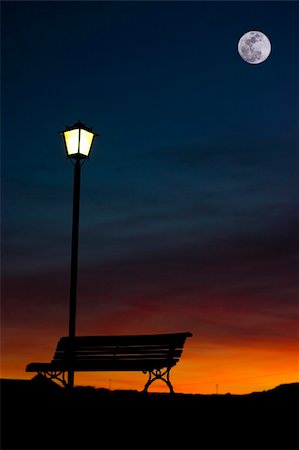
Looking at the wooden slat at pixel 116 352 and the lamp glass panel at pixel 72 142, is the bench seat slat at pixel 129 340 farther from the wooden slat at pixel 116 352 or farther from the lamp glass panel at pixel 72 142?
the lamp glass panel at pixel 72 142

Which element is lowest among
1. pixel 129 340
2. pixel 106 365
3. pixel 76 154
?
pixel 106 365

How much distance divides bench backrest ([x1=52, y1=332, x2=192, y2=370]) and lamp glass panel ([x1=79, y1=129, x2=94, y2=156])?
11.9 feet

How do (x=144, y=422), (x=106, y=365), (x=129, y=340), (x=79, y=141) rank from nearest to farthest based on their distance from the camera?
1. (x=144, y=422)
2. (x=129, y=340)
3. (x=106, y=365)
4. (x=79, y=141)

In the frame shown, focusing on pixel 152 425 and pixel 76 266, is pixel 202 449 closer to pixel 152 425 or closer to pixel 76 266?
pixel 152 425

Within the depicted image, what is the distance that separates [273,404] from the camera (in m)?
9.78

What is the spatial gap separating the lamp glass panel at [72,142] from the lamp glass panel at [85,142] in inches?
3.9

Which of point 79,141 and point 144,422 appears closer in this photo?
point 144,422

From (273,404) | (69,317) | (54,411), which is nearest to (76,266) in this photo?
(69,317)

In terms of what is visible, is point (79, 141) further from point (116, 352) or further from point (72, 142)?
point (116, 352)

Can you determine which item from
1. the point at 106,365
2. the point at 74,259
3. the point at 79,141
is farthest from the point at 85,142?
the point at 106,365

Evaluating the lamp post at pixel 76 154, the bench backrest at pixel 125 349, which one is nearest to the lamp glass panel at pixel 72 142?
the lamp post at pixel 76 154

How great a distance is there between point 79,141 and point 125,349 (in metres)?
4.13

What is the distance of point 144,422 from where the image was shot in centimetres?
905

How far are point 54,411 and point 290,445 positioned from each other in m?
3.24
